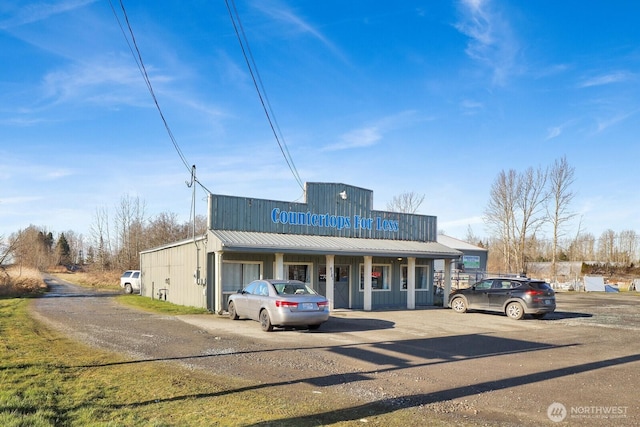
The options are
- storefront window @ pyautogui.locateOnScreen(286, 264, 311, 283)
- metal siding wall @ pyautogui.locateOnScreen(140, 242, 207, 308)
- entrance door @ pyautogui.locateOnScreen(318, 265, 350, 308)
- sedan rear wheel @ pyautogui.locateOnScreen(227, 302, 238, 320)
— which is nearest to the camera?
sedan rear wheel @ pyautogui.locateOnScreen(227, 302, 238, 320)

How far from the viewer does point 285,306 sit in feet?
45.4

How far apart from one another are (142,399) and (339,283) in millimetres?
16543

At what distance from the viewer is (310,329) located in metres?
14.8

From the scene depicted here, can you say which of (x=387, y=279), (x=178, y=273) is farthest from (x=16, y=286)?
(x=387, y=279)

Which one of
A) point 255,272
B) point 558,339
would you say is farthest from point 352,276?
point 558,339

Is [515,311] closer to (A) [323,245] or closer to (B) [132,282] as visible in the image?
(A) [323,245]

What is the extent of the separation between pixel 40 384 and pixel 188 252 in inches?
604

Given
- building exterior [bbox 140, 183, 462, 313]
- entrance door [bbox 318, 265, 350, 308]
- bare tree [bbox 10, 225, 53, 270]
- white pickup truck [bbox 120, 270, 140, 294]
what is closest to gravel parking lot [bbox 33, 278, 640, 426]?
building exterior [bbox 140, 183, 462, 313]

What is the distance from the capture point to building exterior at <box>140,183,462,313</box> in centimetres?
2000

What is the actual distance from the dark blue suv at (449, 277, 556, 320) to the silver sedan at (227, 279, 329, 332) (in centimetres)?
857

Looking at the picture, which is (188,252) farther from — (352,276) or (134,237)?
(134,237)

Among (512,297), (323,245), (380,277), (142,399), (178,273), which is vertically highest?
(323,245)

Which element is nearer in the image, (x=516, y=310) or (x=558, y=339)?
(x=558, y=339)

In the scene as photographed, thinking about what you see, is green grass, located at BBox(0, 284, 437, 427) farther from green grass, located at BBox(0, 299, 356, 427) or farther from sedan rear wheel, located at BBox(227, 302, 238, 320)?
sedan rear wheel, located at BBox(227, 302, 238, 320)
